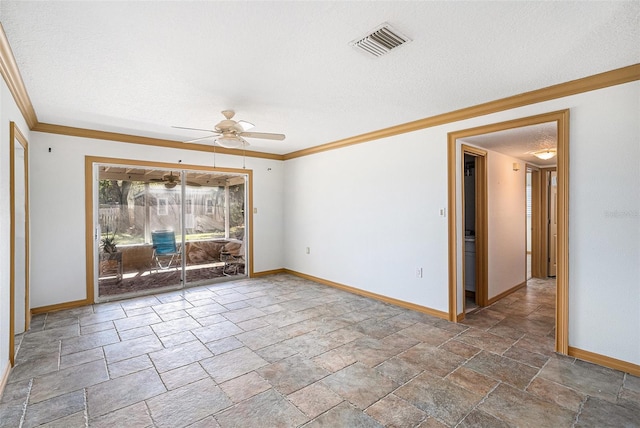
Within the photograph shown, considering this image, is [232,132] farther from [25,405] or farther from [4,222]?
[25,405]

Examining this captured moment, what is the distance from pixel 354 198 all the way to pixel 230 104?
2404mm

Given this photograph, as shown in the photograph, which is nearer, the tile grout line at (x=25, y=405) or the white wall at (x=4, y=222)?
the tile grout line at (x=25, y=405)

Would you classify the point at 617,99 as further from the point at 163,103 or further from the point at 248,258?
the point at 248,258

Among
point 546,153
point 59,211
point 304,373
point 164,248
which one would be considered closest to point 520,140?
point 546,153

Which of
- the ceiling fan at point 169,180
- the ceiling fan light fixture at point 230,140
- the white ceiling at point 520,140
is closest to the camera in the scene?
the white ceiling at point 520,140

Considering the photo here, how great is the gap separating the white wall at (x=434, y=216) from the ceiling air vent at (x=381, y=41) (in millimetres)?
1819

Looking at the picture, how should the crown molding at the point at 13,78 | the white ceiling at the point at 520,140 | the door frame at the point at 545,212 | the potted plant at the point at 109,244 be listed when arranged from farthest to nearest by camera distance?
the door frame at the point at 545,212 → the potted plant at the point at 109,244 → the white ceiling at the point at 520,140 → the crown molding at the point at 13,78

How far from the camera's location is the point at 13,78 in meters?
2.48

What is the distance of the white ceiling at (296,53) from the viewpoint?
5.80ft

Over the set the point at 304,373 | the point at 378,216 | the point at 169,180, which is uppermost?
the point at 169,180

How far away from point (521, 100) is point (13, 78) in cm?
450

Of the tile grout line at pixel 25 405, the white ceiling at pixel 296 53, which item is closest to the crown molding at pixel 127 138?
the white ceiling at pixel 296 53

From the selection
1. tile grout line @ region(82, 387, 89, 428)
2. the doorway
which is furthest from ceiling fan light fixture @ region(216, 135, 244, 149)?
the doorway

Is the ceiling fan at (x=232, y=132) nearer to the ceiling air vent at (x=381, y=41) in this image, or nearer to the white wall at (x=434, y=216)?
the ceiling air vent at (x=381, y=41)
